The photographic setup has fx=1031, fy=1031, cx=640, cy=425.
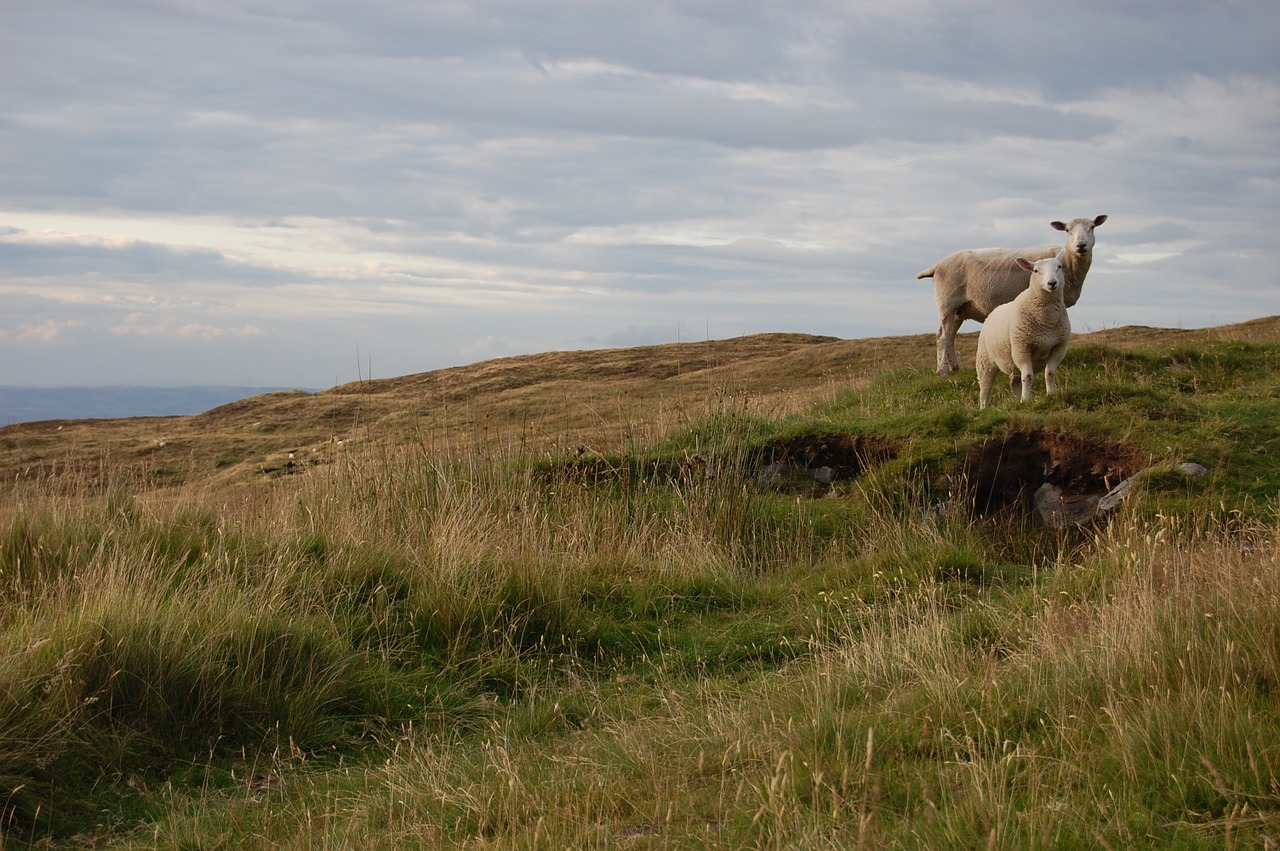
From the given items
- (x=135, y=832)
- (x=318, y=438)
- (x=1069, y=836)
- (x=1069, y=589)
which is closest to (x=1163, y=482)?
(x=1069, y=589)

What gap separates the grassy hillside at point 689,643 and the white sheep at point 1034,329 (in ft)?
1.51

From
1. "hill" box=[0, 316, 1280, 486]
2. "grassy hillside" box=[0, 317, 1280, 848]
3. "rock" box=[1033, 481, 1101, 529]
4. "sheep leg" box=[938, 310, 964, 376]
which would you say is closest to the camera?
"grassy hillside" box=[0, 317, 1280, 848]

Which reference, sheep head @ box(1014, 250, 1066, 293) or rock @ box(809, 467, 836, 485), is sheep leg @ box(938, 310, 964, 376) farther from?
rock @ box(809, 467, 836, 485)

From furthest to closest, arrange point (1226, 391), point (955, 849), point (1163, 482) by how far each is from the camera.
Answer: point (1226, 391) < point (1163, 482) < point (955, 849)

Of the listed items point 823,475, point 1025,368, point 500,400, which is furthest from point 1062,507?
point 500,400

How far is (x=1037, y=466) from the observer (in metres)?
10.7

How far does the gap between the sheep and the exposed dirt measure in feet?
14.6

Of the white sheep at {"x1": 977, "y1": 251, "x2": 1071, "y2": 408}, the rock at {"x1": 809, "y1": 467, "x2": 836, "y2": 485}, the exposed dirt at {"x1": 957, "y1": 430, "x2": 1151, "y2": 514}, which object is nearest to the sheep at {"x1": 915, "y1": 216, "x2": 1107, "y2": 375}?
the white sheep at {"x1": 977, "y1": 251, "x2": 1071, "y2": 408}

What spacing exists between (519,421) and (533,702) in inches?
712

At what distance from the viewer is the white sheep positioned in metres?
11.5

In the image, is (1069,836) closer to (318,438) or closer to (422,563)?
(422,563)

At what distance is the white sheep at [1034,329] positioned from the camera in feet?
37.6

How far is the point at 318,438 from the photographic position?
27.2 m

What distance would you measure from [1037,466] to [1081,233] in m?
4.05
